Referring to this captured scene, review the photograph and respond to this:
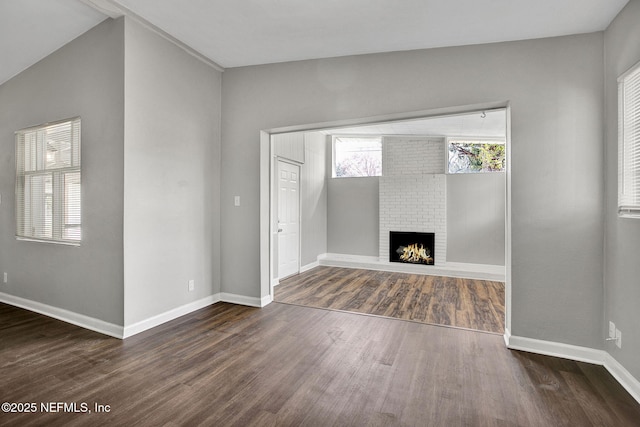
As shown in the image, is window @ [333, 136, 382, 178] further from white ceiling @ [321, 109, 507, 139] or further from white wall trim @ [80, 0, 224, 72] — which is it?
white wall trim @ [80, 0, 224, 72]

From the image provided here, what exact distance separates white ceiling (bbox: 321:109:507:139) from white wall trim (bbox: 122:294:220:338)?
3217mm

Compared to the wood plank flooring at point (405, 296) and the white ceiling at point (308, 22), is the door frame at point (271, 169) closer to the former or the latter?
the wood plank flooring at point (405, 296)

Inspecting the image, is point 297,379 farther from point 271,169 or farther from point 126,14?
point 126,14

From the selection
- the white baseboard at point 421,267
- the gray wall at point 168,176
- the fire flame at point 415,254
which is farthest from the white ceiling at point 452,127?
the white baseboard at point 421,267

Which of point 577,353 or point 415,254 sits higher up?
point 415,254

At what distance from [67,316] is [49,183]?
→ 1543mm

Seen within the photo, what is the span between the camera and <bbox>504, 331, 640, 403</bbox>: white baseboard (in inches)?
89.8

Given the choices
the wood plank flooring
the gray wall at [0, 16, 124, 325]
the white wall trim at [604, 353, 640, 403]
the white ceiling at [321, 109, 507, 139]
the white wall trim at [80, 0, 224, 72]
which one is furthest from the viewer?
the white ceiling at [321, 109, 507, 139]

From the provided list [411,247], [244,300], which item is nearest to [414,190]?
[411,247]

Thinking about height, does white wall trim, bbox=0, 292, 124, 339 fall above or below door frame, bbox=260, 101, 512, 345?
Answer: below

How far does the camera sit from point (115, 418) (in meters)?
1.89

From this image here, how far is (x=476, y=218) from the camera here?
627 centimetres

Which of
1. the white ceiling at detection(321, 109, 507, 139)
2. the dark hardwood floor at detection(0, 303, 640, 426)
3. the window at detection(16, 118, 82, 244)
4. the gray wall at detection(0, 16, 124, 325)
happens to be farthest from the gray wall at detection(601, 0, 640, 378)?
the window at detection(16, 118, 82, 244)

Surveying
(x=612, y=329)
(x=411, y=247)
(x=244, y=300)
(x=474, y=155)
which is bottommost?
(x=244, y=300)
